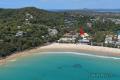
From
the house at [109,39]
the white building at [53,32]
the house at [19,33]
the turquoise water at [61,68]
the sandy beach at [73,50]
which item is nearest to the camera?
the turquoise water at [61,68]

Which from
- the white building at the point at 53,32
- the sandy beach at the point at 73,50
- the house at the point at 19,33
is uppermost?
the house at the point at 19,33

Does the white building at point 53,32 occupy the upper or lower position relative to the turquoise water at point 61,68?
upper

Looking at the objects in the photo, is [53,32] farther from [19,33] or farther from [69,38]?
[19,33]

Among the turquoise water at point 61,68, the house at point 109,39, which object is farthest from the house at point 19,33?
the house at point 109,39

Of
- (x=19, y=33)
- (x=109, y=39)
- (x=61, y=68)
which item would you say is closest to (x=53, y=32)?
(x=19, y=33)

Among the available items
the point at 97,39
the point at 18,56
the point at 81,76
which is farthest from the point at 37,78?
the point at 97,39

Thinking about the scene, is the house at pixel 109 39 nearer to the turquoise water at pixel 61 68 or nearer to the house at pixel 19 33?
the turquoise water at pixel 61 68

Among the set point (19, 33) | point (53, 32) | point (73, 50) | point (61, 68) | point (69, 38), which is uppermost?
point (19, 33)

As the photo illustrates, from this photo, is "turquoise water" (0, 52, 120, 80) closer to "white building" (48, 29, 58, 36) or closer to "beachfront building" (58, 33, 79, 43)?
"beachfront building" (58, 33, 79, 43)
